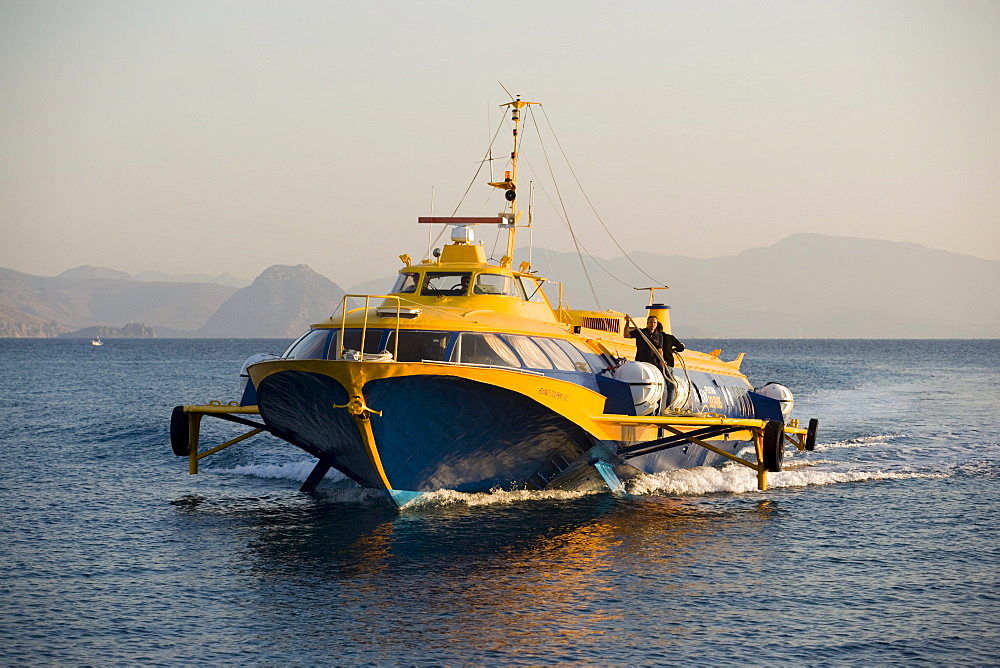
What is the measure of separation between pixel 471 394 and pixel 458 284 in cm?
473

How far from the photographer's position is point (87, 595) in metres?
14.1

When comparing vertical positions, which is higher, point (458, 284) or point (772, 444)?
point (458, 284)

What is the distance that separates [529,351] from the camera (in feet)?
64.4

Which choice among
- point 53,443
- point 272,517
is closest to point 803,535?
point 272,517

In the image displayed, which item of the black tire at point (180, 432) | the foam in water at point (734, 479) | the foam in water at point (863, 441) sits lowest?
the foam in water at point (734, 479)

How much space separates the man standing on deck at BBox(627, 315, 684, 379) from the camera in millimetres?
22797

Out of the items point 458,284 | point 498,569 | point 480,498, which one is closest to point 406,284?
point 458,284

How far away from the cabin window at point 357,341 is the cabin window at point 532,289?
4.48 metres

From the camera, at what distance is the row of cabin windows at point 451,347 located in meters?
18.5

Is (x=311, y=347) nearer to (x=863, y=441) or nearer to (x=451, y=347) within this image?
(x=451, y=347)

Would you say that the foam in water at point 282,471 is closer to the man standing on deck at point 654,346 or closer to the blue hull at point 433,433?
the blue hull at point 433,433

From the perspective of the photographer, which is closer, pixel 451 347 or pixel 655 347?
pixel 451 347

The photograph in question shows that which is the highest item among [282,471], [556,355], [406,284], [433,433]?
[406,284]

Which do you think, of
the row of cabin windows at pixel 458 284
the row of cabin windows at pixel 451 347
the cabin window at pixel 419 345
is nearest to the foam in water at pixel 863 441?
the row of cabin windows at pixel 458 284
